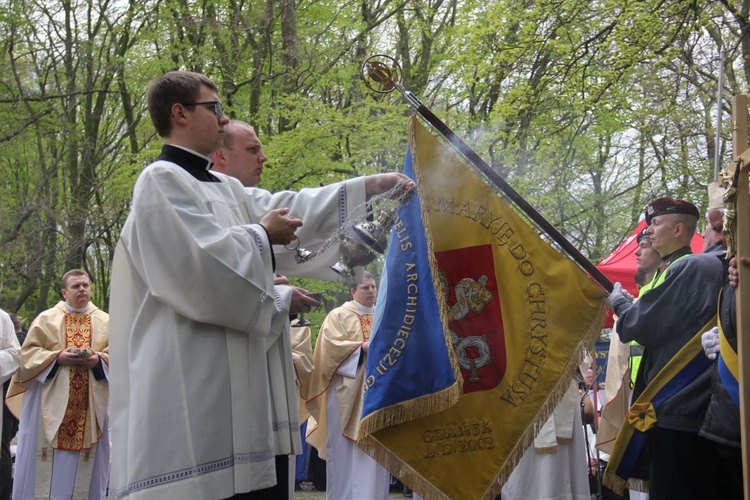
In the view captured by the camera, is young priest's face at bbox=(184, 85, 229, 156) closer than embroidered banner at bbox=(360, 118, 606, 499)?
Yes

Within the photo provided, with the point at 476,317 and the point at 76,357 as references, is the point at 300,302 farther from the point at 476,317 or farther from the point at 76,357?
the point at 76,357

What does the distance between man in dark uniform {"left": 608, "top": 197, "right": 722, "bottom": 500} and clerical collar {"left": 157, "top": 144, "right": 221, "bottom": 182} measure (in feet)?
8.85

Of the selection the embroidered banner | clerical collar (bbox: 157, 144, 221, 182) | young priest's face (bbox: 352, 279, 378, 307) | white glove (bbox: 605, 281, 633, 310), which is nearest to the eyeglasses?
clerical collar (bbox: 157, 144, 221, 182)

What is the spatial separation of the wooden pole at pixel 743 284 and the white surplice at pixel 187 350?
222 centimetres

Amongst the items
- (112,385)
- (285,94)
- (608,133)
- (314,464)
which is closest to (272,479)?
(112,385)

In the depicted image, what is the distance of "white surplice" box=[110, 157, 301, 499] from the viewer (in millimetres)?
3381

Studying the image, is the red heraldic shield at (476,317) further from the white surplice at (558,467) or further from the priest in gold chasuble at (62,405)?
the priest in gold chasuble at (62,405)

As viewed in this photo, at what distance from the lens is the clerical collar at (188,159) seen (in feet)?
12.5

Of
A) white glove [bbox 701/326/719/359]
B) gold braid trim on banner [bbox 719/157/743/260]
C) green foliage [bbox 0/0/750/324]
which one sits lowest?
white glove [bbox 701/326/719/359]

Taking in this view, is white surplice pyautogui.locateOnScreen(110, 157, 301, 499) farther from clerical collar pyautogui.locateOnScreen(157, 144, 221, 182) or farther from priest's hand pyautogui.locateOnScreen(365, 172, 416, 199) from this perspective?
priest's hand pyautogui.locateOnScreen(365, 172, 416, 199)

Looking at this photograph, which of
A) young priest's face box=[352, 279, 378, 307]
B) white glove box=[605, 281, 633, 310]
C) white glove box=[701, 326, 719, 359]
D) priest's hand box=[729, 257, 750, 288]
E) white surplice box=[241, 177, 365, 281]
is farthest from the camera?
young priest's face box=[352, 279, 378, 307]

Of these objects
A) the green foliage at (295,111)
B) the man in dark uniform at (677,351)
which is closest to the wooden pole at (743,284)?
the man in dark uniform at (677,351)

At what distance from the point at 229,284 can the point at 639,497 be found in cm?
668

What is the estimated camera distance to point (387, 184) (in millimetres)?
4238
